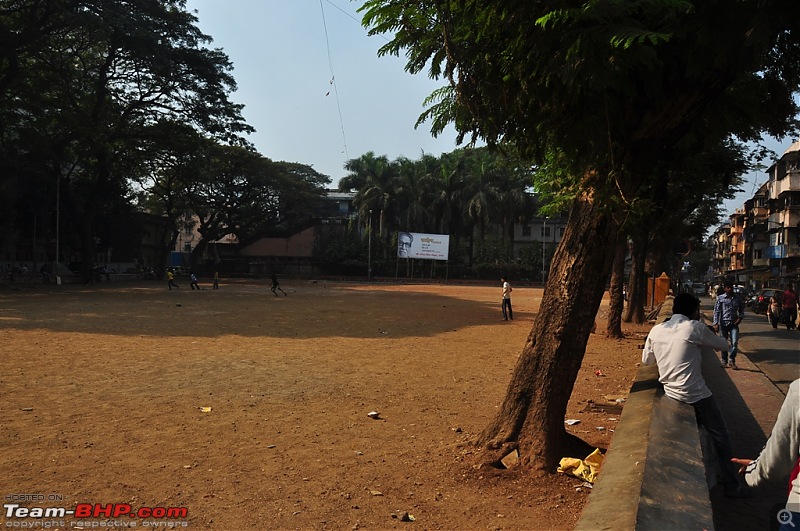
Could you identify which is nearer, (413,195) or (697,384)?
(697,384)

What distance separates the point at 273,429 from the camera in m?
6.43

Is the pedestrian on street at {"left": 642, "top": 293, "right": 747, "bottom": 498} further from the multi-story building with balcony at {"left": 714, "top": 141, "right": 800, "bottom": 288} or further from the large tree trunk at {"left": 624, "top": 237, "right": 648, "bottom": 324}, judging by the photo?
the multi-story building with balcony at {"left": 714, "top": 141, "right": 800, "bottom": 288}

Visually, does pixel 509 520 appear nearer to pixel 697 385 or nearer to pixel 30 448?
pixel 697 385

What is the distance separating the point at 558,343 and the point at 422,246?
58.1m

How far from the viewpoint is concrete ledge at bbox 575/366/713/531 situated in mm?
2871

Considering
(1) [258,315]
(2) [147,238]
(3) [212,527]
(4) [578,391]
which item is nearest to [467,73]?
(3) [212,527]

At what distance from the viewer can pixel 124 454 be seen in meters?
5.41

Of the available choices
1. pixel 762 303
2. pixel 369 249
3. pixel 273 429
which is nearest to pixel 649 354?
pixel 273 429

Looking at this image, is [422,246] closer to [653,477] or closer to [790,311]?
[790,311]

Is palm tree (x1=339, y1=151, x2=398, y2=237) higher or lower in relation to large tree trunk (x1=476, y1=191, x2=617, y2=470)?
higher

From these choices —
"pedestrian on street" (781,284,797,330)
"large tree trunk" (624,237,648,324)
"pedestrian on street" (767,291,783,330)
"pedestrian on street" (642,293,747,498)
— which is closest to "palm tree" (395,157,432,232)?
"large tree trunk" (624,237,648,324)

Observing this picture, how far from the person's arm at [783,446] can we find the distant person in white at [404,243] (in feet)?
196

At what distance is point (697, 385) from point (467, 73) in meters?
3.20

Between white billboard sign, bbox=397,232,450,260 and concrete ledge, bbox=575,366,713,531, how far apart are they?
5766 cm
